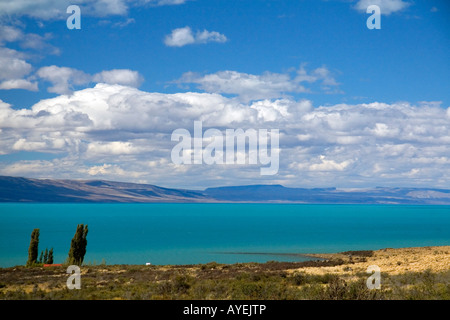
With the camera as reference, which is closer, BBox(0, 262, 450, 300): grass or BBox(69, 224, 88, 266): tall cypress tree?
BBox(0, 262, 450, 300): grass

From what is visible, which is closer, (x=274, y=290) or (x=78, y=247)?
(x=274, y=290)

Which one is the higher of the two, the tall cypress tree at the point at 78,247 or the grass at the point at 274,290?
the grass at the point at 274,290

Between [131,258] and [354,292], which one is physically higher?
[354,292]

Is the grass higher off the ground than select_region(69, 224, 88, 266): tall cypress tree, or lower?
higher

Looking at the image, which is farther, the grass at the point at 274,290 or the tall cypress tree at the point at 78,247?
the tall cypress tree at the point at 78,247

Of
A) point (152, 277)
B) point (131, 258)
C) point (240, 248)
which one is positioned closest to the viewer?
point (152, 277)

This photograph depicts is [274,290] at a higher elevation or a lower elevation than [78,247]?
higher

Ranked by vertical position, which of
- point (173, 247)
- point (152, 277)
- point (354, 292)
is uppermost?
point (354, 292)
